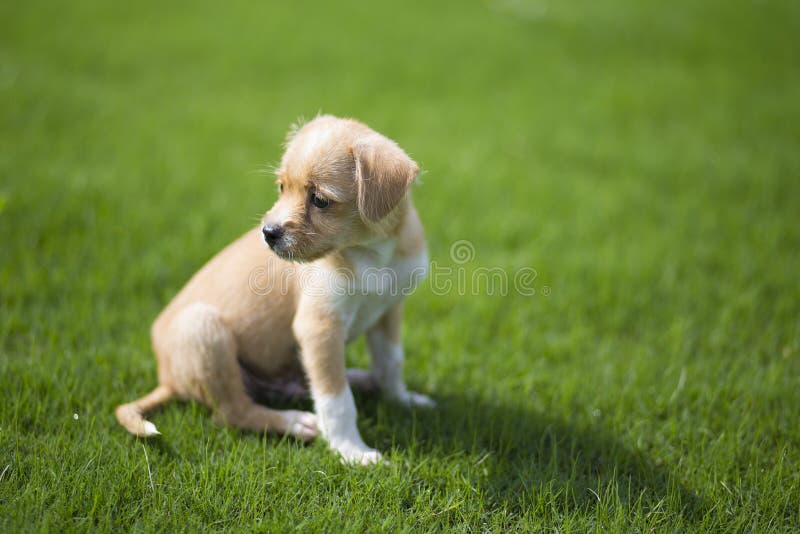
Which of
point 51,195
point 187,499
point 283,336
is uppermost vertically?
point 51,195

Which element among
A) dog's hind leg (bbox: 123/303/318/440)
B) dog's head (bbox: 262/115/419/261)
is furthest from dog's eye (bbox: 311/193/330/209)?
dog's hind leg (bbox: 123/303/318/440)

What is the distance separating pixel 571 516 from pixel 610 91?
7.18 m

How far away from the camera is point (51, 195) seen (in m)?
5.46

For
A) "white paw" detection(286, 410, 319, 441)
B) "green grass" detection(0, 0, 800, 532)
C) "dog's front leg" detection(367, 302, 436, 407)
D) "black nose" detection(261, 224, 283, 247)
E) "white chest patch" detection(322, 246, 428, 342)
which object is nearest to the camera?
"black nose" detection(261, 224, 283, 247)

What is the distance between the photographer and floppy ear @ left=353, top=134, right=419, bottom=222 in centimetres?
284

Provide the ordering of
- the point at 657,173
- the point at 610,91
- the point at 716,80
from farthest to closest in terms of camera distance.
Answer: the point at 716,80 → the point at 610,91 → the point at 657,173

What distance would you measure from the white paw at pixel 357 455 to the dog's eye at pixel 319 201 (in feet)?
3.88

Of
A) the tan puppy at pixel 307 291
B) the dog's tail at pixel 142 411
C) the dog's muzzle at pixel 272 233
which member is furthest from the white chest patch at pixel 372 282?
the dog's tail at pixel 142 411

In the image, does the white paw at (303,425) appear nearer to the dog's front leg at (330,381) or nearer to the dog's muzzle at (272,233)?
the dog's front leg at (330,381)

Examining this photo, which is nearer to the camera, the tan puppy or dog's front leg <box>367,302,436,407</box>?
the tan puppy

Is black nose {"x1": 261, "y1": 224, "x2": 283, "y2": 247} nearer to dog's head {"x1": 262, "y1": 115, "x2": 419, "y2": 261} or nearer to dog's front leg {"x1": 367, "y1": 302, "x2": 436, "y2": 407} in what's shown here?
dog's head {"x1": 262, "y1": 115, "x2": 419, "y2": 261}

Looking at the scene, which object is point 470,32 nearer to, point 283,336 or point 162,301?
point 162,301

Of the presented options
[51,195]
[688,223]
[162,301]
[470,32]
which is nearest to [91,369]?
[162,301]

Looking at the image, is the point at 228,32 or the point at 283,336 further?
the point at 228,32
